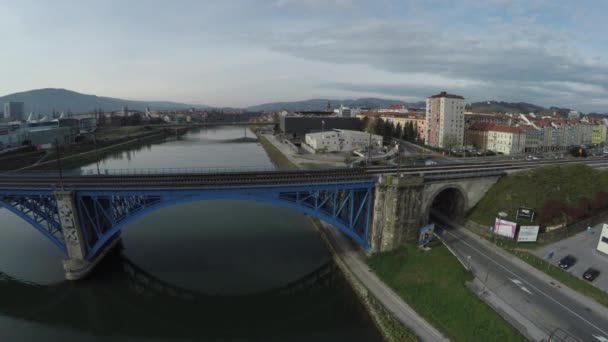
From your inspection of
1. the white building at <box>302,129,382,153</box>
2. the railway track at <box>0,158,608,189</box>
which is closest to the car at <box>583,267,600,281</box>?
the railway track at <box>0,158,608,189</box>

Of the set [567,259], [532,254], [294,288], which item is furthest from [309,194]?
[567,259]

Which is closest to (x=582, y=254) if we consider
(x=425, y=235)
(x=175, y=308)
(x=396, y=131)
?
(x=425, y=235)

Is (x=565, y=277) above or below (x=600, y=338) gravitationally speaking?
above

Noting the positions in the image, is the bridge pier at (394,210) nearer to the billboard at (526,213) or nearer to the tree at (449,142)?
the billboard at (526,213)

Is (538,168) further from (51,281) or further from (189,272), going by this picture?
(51,281)

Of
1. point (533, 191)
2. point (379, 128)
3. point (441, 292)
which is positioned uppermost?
point (379, 128)

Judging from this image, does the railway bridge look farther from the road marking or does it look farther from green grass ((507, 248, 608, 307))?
green grass ((507, 248, 608, 307))

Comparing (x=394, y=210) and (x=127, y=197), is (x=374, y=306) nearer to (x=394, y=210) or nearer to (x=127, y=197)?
(x=394, y=210)
